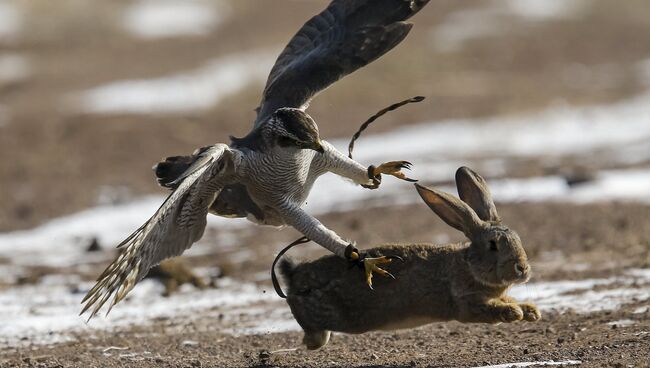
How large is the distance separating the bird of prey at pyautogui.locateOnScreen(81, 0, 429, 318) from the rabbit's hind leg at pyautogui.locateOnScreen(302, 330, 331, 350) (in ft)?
1.98

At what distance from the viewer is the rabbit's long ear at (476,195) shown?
884 centimetres

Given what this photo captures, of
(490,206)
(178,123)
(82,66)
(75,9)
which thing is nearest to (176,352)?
(490,206)

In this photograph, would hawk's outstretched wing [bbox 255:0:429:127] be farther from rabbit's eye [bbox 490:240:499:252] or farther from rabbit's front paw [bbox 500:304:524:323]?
rabbit's front paw [bbox 500:304:524:323]

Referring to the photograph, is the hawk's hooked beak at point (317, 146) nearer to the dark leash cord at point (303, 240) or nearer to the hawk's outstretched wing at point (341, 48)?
the dark leash cord at point (303, 240)

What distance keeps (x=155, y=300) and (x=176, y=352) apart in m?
2.55

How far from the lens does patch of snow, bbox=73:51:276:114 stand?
2334 cm

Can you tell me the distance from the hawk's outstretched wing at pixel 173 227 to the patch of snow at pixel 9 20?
68.3 feet

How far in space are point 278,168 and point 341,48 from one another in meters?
1.57

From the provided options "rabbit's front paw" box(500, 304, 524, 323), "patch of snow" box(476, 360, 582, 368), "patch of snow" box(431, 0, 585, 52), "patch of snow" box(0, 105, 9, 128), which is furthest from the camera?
"patch of snow" box(431, 0, 585, 52)

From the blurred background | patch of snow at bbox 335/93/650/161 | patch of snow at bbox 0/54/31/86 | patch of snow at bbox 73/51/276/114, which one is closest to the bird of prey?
the blurred background

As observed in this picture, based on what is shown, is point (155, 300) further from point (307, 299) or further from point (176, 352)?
point (307, 299)

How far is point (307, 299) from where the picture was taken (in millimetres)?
8609

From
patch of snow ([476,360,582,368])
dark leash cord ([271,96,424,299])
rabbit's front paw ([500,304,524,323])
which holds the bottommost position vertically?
patch of snow ([476,360,582,368])

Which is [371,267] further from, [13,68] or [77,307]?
[13,68]
